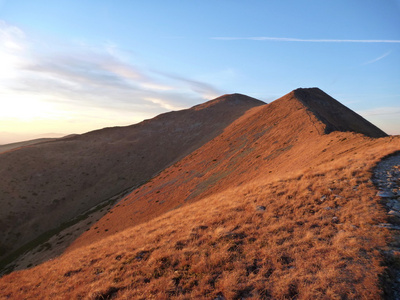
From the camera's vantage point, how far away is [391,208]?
11273mm

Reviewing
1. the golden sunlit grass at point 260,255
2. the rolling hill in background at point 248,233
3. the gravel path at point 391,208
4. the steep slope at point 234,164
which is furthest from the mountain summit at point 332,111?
the golden sunlit grass at point 260,255

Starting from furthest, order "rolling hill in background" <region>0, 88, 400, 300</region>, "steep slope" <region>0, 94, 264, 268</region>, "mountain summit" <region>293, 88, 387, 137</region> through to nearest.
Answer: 1. "mountain summit" <region>293, 88, 387, 137</region>
2. "steep slope" <region>0, 94, 264, 268</region>
3. "rolling hill in background" <region>0, 88, 400, 300</region>

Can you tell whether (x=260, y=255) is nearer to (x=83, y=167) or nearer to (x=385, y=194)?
(x=385, y=194)

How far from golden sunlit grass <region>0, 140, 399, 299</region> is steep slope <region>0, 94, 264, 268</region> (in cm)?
2964

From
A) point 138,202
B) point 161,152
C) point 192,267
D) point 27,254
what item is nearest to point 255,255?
point 192,267

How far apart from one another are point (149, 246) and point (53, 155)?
195 ft

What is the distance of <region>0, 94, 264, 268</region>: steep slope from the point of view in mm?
39656

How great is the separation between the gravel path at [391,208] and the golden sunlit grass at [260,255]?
12.9 inches

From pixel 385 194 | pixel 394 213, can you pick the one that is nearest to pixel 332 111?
pixel 385 194

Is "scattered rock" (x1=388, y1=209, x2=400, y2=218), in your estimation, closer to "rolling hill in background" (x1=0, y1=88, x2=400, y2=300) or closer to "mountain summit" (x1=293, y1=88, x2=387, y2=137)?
"rolling hill in background" (x1=0, y1=88, x2=400, y2=300)

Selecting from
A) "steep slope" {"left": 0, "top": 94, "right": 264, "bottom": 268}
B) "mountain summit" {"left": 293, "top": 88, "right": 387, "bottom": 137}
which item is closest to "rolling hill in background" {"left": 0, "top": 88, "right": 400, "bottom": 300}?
"steep slope" {"left": 0, "top": 94, "right": 264, "bottom": 268}

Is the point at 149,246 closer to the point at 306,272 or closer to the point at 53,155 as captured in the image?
the point at 306,272

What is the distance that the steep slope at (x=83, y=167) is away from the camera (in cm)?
3966

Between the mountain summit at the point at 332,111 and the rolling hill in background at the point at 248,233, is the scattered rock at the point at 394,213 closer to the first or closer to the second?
the rolling hill in background at the point at 248,233
